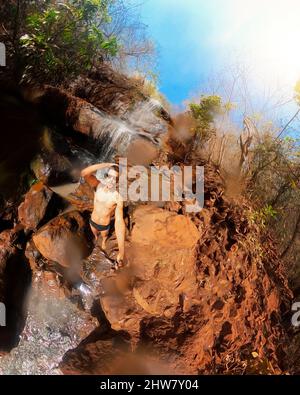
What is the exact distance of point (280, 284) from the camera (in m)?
6.76

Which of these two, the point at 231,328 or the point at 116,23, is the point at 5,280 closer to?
the point at 231,328

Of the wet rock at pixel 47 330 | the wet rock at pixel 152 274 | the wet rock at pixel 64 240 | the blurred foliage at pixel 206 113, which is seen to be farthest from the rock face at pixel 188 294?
the blurred foliage at pixel 206 113

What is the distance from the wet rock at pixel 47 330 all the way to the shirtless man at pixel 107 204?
1.18 meters

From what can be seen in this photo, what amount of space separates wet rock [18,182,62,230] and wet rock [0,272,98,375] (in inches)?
33.9

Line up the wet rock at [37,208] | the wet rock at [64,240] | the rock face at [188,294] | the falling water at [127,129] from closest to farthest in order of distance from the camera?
1. the rock face at [188,294]
2. the wet rock at [64,240]
3. the wet rock at [37,208]
4. the falling water at [127,129]

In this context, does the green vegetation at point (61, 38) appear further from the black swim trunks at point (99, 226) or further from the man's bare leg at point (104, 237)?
the man's bare leg at point (104, 237)

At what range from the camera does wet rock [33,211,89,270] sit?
15.4ft

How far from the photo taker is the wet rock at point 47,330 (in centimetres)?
473

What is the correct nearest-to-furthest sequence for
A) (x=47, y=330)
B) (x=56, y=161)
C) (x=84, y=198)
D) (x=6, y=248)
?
(x=47, y=330) < (x=6, y=248) < (x=84, y=198) < (x=56, y=161)

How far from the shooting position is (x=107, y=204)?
4.57 meters

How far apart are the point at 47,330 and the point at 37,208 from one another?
1957 mm

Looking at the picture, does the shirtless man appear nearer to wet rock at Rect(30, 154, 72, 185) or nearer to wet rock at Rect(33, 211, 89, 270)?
wet rock at Rect(33, 211, 89, 270)

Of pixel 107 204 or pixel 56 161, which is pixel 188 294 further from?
pixel 56 161

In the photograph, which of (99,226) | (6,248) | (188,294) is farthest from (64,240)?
(188,294)
